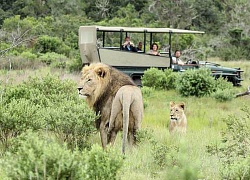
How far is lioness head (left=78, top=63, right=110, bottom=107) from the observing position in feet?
25.6

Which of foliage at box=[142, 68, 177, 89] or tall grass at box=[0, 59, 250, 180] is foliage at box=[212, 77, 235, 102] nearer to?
tall grass at box=[0, 59, 250, 180]

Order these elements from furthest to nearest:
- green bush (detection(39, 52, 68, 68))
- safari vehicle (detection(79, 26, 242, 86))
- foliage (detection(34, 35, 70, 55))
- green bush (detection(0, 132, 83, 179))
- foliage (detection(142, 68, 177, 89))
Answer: foliage (detection(34, 35, 70, 55)) < green bush (detection(39, 52, 68, 68)) < safari vehicle (detection(79, 26, 242, 86)) < foliage (detection(142, 68, 177, 89)) < green bush (detection(0, 132, 83, 179))

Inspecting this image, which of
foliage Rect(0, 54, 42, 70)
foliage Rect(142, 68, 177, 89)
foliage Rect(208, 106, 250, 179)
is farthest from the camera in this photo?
foliage Rect(0, 54, 42, 70)

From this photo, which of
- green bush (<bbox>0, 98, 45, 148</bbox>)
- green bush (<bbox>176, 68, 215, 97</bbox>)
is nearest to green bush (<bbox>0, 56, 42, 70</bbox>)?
green bush (<bbox>176, 68, 215, 97</bbox>)

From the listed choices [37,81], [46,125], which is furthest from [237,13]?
[46,125]

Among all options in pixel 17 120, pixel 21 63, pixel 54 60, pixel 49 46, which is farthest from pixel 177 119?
pixel 49 46

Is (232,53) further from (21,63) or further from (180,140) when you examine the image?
(180,140)

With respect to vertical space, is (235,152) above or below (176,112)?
above

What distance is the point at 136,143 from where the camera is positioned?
7.87 metres

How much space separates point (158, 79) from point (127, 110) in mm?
9465

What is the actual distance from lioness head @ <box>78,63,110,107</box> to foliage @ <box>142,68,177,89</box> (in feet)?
29.7

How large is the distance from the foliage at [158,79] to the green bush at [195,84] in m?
0.63

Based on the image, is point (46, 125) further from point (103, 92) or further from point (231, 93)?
point (231, 93)

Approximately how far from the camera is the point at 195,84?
53.5 feet
